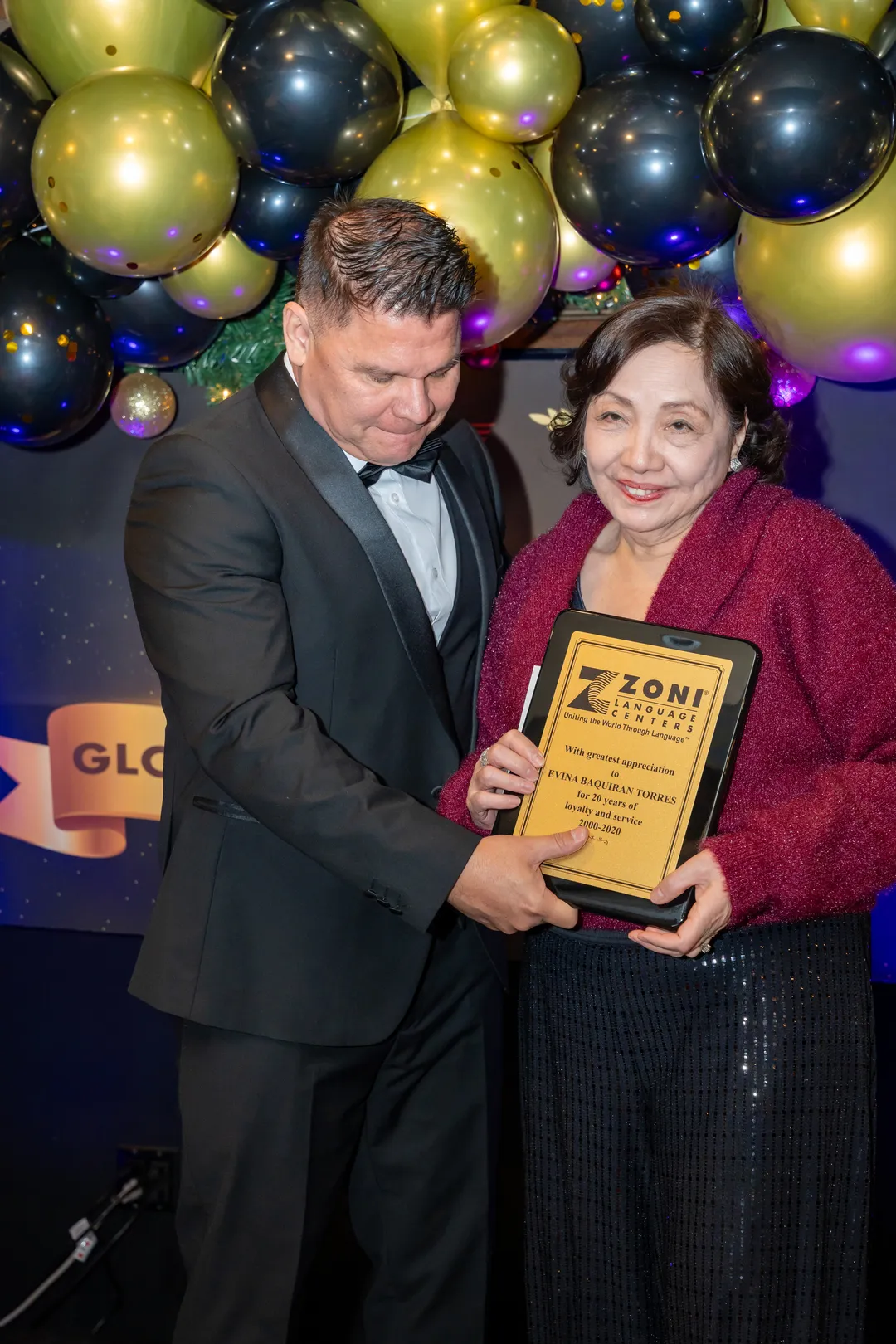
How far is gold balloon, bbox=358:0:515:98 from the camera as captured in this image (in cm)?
194

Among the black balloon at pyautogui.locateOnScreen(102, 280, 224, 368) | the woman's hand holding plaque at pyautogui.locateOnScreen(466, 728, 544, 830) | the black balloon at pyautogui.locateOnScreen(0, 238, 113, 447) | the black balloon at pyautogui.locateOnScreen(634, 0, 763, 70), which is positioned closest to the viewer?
the woman's hand holding plaque at pyautogui.locateOnScreen(466, 728, 544, 830)

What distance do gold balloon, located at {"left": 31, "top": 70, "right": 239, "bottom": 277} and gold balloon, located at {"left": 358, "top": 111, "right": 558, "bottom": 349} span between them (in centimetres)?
27

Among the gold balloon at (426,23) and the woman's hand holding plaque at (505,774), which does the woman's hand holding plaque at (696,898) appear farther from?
the gold balloon at (426,23)

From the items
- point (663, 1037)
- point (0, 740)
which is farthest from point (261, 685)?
point (0, 740)

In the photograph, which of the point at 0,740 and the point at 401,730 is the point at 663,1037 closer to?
the point at 401,730

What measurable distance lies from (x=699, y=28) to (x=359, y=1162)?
1771 mm

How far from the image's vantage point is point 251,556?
5.49 ft

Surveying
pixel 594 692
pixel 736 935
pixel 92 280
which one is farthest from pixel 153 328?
pixel 736 935

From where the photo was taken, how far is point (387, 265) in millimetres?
1594

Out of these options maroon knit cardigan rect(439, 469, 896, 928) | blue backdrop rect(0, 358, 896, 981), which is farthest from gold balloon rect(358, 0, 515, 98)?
maroon knit cardigan rect(439, 469, 896, 928)

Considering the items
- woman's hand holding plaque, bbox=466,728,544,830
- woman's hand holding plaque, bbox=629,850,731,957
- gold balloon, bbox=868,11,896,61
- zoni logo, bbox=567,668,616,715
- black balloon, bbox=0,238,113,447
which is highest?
gold balloon, bbox=868,11,896,61

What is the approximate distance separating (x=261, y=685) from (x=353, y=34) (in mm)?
1028

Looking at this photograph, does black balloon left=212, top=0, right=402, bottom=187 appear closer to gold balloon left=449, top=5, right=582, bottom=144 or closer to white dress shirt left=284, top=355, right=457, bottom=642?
gold balloon left=449, top=5, right=582, bottom=144

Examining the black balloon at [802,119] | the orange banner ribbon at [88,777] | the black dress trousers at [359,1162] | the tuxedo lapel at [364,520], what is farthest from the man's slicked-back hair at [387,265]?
the orange banner ribbon at [88,777]
